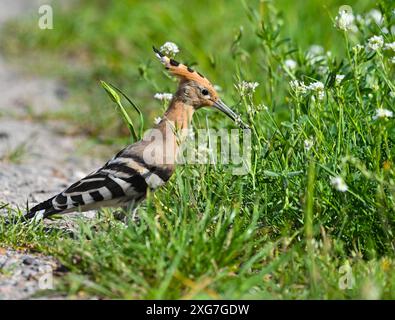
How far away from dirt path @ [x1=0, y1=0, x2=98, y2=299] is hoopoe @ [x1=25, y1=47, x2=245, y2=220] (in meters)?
0.32

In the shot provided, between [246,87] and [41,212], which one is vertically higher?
[246,87]

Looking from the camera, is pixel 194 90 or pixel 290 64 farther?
pixel 290 64

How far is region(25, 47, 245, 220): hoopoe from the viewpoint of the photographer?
355 centimetres

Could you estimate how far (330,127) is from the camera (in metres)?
3.78

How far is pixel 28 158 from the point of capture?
17.4 feet

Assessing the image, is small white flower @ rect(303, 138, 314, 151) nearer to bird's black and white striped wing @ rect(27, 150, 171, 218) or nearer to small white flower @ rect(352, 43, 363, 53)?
small white flower @ rect(352, 43, 363, 53)

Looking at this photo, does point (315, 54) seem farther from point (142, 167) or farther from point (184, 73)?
point (142, 167)

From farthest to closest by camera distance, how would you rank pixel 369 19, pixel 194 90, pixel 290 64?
pixel 369 19, pixel 290 64, pixel 194 90

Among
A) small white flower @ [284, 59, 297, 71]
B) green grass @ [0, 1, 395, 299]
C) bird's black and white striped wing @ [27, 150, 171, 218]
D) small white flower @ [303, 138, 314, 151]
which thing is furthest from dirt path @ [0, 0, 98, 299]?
small white flower @ [284, 59, 297, 71]

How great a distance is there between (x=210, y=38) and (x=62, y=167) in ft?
7.47

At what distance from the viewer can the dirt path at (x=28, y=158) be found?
3146 millimetres

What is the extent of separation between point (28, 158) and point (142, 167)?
1825 mm

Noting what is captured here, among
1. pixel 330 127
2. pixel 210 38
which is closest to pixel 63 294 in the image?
pixel 330 127

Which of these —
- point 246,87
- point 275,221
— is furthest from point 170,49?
point 275,221
